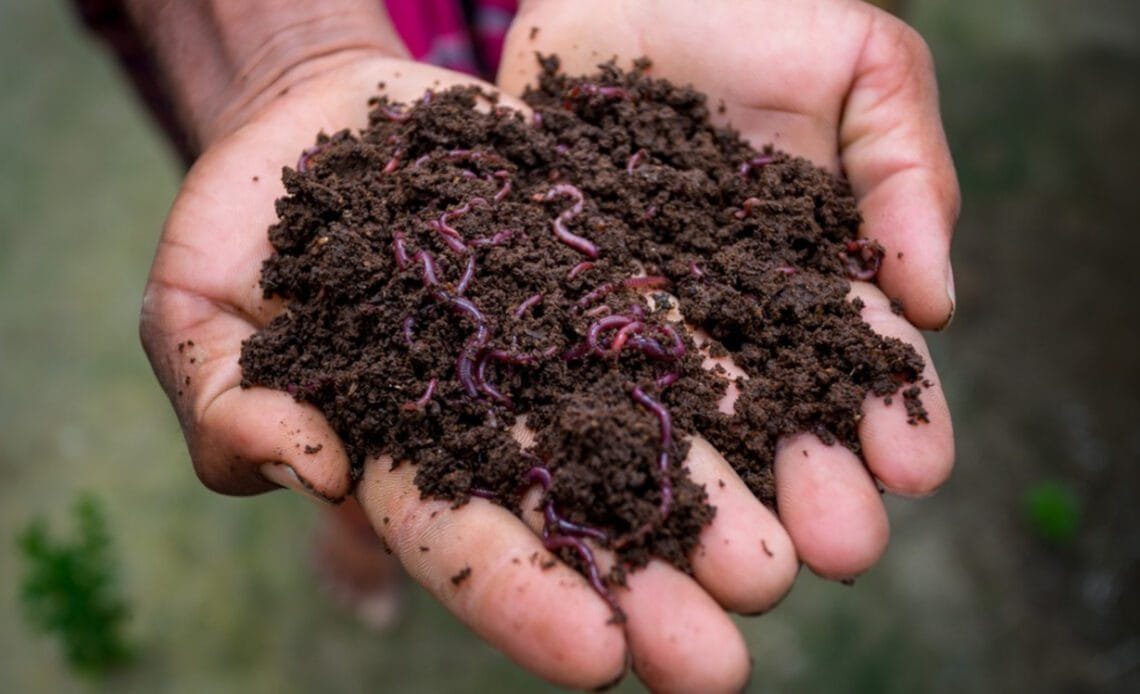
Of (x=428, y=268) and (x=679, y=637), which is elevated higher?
(x=428, y=268)

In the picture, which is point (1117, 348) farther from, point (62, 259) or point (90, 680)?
point (62, 259)

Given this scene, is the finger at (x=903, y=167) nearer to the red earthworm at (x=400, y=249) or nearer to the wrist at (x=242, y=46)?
the red earthworm at (x=400, y=249)

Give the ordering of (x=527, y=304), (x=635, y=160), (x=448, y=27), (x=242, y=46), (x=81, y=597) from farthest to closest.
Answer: (x=81, y=597) → (x=448, y=27) → (x=242, y=46) → (x=635, y=160) → (x=527, y=304)

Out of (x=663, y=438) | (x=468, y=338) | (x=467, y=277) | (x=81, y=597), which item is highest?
(x=467, y=277)

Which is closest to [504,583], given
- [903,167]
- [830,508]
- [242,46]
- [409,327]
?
[409,327]

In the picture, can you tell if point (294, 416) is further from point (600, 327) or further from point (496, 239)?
point (600, 327)

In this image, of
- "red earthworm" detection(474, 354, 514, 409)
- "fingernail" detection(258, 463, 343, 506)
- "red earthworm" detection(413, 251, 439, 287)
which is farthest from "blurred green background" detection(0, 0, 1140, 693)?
"red earthworm" detection(413, 251, 439, 287)

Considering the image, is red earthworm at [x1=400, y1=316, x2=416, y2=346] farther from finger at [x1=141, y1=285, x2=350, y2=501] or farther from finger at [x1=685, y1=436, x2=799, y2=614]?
finger at [x1=685, y1=436, x2=799, y2=614]
